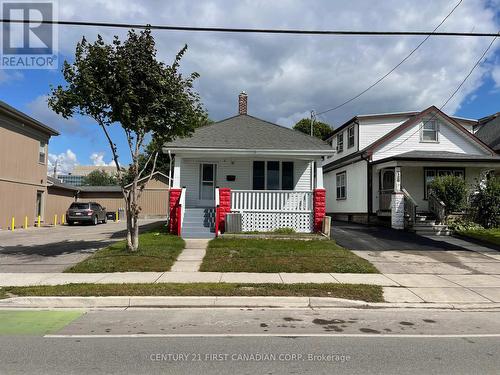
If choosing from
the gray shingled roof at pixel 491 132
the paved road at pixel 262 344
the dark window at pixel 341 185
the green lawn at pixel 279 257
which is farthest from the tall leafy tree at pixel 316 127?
the paved road at pixel 262 344

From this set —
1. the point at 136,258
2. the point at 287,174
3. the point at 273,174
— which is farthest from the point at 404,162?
the point at 136,258

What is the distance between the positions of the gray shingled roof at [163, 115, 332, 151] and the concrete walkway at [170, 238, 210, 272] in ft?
15.5

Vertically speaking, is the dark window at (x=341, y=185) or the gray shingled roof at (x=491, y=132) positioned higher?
the gray shingled roof at (x=491, y=132)

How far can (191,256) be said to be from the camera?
13180 mm

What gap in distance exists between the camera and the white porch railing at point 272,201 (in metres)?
17.2

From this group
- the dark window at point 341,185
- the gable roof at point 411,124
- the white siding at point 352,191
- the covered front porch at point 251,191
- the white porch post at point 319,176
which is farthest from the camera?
the dark window at point 341,185

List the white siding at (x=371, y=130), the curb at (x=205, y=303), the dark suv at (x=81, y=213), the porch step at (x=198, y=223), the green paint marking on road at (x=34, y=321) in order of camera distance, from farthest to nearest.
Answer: the dark suv at (x=81, y=213)
the white siding at (x=371, y=130)
the porch step at (x=198, y=223)
the curb at (x=205, y=303)
the green paint marking on road at (x=34, y=321)

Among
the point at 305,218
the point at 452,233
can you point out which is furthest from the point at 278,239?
the point at 452,233

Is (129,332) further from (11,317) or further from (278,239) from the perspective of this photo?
(278,239)

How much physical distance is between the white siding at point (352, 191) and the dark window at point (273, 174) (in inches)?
225

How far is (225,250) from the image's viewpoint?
1377 centimetres

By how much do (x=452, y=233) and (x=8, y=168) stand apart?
2315 cm

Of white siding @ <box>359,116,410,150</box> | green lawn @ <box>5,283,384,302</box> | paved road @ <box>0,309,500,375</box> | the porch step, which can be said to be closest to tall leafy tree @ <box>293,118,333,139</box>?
white siding @ <box>359,116,410,150</box>

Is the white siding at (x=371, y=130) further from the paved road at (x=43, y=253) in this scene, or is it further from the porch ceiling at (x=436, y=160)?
the paved road at (x=43, y=253)
